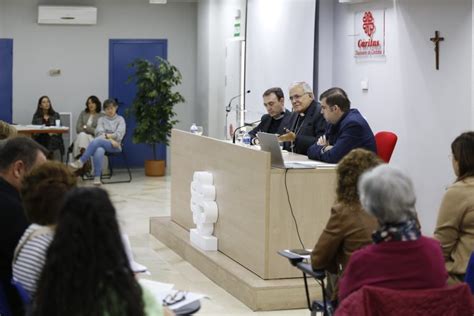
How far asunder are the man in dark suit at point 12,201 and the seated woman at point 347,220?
52.3 inches

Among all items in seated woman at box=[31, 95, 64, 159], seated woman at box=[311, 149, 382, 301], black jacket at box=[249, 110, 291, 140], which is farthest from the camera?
seated woman at box=[31, 95, 64, 159]

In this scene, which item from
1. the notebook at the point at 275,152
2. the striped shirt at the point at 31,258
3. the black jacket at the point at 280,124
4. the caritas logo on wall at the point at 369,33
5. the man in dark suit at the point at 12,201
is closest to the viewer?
the striped shirt at the point at 31,258

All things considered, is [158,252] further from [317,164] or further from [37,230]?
[37,230]

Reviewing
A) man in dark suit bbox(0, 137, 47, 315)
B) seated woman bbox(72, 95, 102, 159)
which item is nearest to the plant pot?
seated woman bbox(72, 95, 102, 159)

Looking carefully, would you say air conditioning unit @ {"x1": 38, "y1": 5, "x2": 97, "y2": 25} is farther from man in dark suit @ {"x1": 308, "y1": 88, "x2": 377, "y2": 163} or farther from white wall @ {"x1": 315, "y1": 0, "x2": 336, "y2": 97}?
man in dark suit @ {"x1": 308, "y1": 88, "x2": 377, "y2": 163}

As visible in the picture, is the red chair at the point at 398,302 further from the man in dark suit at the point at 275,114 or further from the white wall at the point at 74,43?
the white wall at the point at 74,43

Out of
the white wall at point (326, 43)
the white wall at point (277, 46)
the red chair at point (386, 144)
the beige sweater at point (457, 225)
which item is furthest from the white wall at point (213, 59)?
the beige sweater at point (457, 225)

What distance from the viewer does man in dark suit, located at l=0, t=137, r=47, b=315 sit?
138 inches

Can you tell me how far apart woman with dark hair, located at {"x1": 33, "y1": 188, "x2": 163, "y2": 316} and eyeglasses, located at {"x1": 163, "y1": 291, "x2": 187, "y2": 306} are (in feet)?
3.13

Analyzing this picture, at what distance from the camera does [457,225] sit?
395 centimetres

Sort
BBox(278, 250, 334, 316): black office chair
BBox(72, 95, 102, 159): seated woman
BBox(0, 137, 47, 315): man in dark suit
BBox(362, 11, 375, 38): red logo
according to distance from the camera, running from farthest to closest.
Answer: BBox(72, 95, 102, 159): seated woman → BBox(362, 11, 375, 38): red logo → BBox(278, 250, 334, 316): black office chair → BBox(0, 137, 47, 315): man in dark suit

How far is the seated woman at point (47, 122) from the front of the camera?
13.1m

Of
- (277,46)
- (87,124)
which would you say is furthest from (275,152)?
(87,124)

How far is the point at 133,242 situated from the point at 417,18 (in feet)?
11.7
